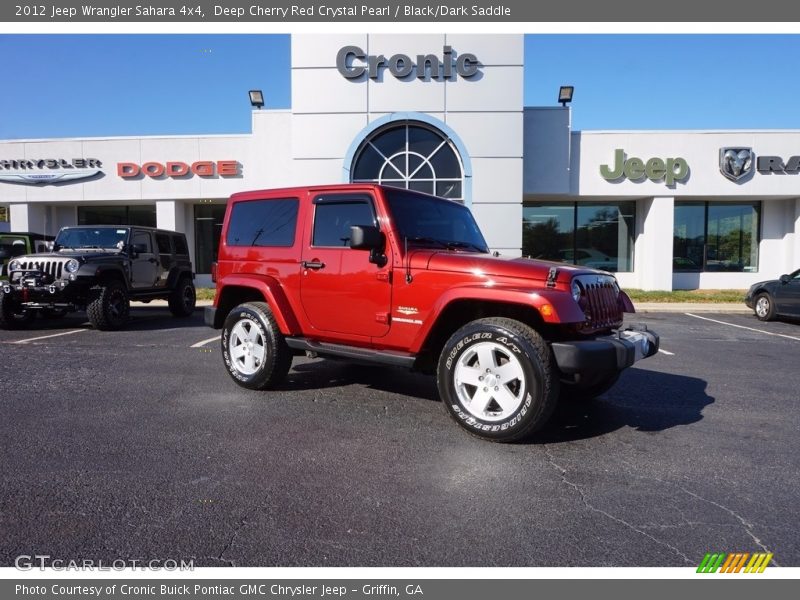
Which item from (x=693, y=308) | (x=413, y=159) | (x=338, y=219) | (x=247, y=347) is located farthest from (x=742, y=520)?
(x=413, y=159)

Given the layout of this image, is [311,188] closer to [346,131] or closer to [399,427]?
[399,427]

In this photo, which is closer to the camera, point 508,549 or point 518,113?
point 508,549

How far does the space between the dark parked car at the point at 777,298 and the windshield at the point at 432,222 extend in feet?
33.3

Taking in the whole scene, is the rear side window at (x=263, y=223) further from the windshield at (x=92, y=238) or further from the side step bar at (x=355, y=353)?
the windshield at (x=92, y=238)

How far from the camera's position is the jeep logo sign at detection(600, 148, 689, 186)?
61.2 ft

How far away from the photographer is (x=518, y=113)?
16.6 metres

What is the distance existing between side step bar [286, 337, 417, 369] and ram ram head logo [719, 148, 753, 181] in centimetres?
1884

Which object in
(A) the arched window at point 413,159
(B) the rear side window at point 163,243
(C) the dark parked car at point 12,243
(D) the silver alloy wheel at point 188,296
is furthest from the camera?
(A) the arched window at point 413,159

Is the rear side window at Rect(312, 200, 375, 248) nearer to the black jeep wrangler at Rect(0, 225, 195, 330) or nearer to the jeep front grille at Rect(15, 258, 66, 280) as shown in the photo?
the black jeep wrangler at Rect(0, 225, 195, 330)

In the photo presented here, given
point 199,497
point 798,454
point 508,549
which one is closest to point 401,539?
point 508,549

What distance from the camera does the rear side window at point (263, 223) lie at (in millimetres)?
5379

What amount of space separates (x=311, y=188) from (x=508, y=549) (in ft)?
12.6

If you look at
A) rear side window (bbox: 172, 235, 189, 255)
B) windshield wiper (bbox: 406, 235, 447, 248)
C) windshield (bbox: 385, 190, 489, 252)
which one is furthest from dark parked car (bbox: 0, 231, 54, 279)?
windshield wiper (bbox: 406, 235, 447, 248)

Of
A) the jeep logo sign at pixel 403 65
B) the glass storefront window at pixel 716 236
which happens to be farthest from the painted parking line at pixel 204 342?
the glass storefront window at pixel 716 236
